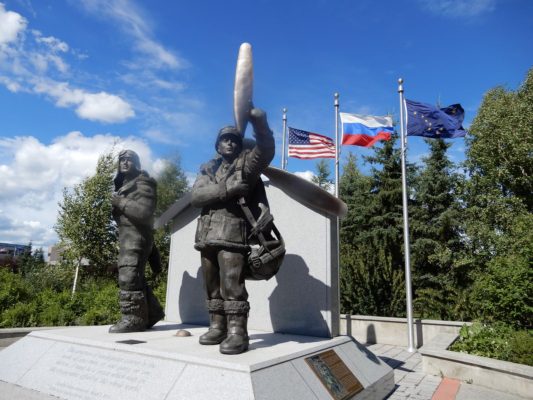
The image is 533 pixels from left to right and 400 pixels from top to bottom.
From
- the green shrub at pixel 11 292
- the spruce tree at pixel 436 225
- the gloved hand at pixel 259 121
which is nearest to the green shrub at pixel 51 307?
the green shrub at pixel 11 292

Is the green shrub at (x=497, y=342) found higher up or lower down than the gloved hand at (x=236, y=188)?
lower down

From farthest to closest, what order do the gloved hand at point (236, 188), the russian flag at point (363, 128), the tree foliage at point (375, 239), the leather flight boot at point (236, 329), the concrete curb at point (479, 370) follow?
the tree foliage at point (375, 239)
the russian flag at point (363, 128)
the concrete curb at point (479, 370)
the gloved hand at point (236, 188)
the leather flight boot at point (236, 329)

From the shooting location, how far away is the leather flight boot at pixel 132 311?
15.9ft

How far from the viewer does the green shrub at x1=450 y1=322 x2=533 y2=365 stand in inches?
231

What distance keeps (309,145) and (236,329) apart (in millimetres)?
9322

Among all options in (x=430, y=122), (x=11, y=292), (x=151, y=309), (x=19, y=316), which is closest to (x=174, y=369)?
(x=151, y=309)

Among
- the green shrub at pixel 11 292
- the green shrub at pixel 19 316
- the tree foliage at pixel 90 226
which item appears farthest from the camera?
the tree foliage at pixel 90 226

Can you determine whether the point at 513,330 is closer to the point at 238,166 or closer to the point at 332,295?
the point at 332,295

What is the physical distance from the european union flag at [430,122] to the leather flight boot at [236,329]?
842 centimetres

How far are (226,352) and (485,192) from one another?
20574mm

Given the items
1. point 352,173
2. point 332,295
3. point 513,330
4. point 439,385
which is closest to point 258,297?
point 332,295

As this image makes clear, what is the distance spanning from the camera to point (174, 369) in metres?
3.14

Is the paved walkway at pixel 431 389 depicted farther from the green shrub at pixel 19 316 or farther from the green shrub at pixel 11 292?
the green shrub at pixel 11 292

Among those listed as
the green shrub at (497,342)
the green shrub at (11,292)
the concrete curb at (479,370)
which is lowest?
the concrete curb at (479,370)
